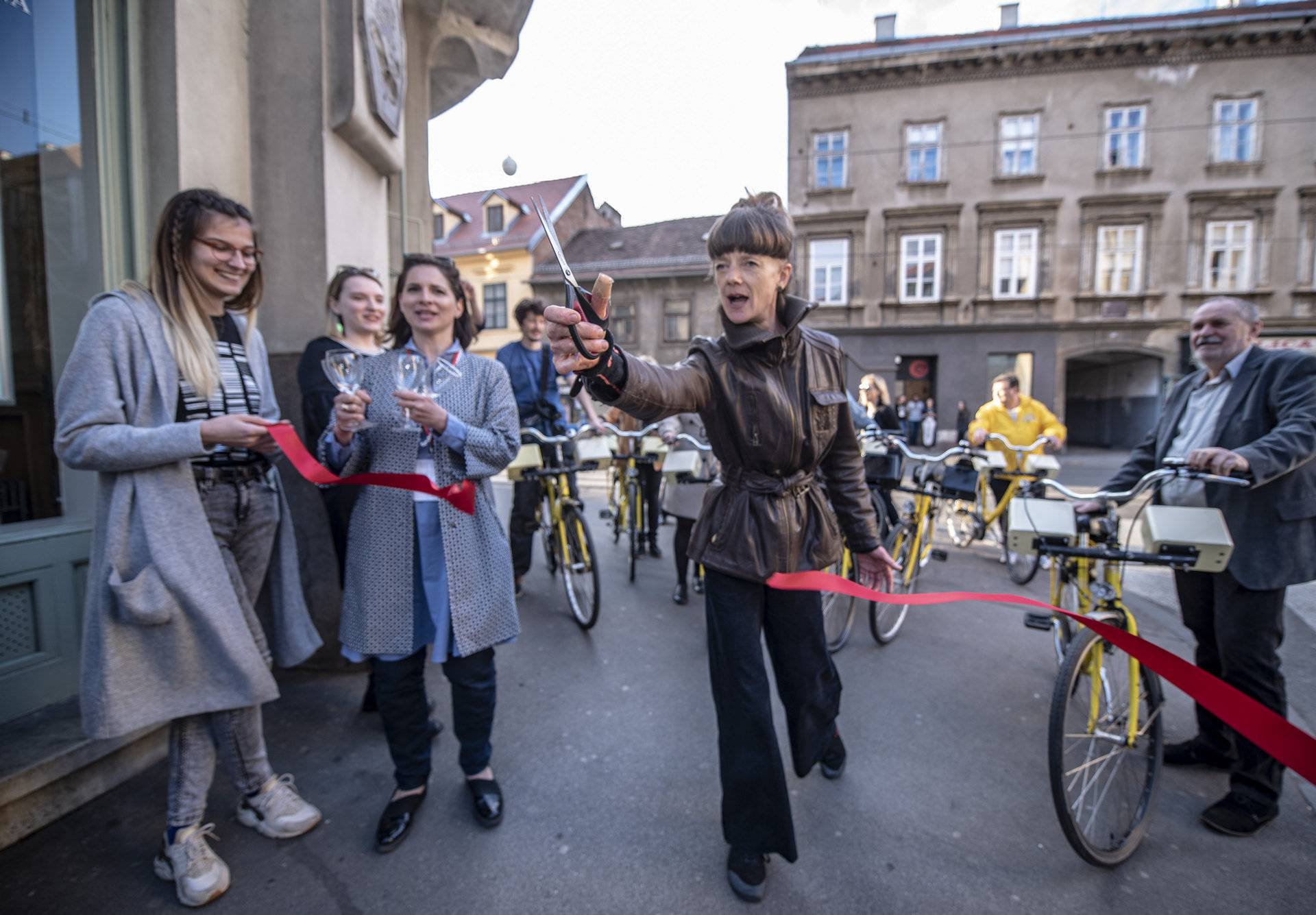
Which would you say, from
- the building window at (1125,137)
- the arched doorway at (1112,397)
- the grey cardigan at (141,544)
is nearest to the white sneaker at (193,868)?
the grey cardigan at (141,544)

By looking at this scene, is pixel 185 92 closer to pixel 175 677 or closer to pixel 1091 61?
pixel 175 677

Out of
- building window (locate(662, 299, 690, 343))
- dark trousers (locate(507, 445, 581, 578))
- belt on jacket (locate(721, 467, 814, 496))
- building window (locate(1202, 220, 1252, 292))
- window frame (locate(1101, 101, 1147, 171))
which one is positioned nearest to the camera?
belt on jacket (locate(721, 467, 814, 496))

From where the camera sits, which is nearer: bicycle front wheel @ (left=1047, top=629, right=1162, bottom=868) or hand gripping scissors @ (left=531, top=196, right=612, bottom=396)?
hand gripping scissors @ (left=531, top=196, right=612, bottom=396)

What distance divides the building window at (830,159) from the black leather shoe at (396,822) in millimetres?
25039

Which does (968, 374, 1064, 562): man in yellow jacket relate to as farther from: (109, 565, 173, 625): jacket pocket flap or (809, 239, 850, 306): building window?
(809, 239, 850, 306): building window

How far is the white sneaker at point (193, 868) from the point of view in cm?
207

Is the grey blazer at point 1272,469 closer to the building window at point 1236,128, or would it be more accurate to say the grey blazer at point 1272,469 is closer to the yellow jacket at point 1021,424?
the yellow jacket at point 1021,424

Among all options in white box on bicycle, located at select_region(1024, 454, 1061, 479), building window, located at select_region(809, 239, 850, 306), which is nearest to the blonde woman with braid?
white box on bicycle, located at select_region(1024, 454, 1061, 479)

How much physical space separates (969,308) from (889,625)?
69.9ft

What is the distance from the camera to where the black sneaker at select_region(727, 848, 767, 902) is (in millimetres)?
2082

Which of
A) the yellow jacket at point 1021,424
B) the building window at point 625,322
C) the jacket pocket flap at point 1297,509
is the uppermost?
the building window at point 625,322

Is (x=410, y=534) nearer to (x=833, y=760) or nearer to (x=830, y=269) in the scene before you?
(x=833, y=760)

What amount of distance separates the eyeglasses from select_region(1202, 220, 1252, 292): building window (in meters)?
27.8

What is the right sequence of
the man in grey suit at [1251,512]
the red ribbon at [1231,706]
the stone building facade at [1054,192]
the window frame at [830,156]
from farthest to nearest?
1. the window frame at [830,156]
2. the stone building facade at [1054,192]
3. the man in grey suit at [1251,512]
4. the red ribbon at [1231,706]
